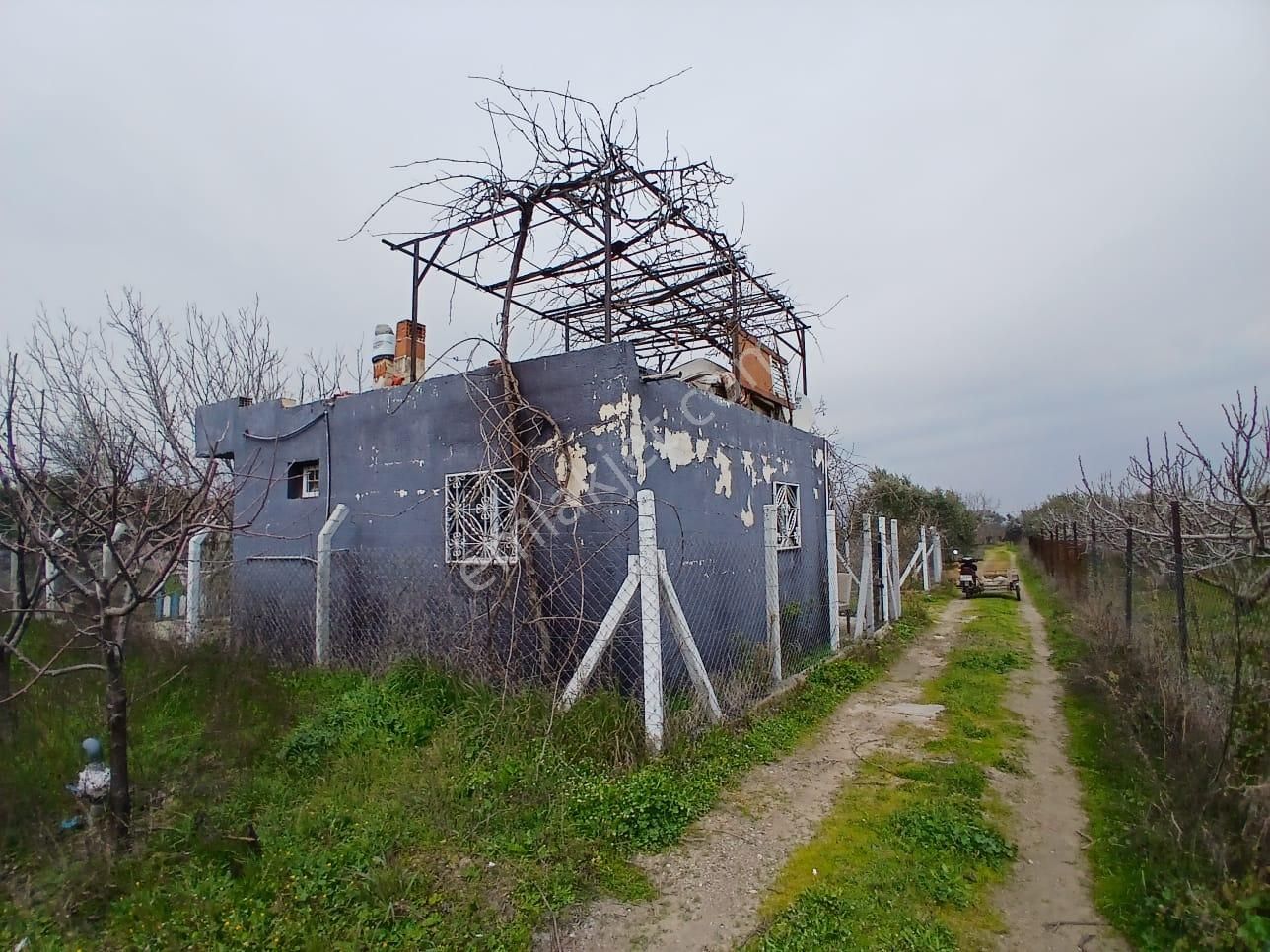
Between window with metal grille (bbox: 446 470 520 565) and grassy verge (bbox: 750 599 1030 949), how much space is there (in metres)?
3.22

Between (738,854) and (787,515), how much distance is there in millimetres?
5190

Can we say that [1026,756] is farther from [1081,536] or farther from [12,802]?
[1081,536]

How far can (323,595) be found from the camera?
22.0ft

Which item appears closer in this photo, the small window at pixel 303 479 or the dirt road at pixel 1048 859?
the dirt road at pixel 1048 859

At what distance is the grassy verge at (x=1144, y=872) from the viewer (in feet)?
7.49

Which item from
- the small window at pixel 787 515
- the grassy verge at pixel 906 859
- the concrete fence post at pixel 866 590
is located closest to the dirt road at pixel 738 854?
the grassy verge at pixel 906 859

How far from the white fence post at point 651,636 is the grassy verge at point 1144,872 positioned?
247cm

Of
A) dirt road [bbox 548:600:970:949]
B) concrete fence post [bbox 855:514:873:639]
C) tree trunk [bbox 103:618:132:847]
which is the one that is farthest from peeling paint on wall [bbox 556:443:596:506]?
concrete fence post [bbox 855:514:873:639]

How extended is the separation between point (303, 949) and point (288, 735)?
2246 millimetres

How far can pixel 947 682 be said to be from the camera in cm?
705

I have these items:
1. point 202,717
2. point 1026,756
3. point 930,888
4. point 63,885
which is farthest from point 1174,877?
point 202,717

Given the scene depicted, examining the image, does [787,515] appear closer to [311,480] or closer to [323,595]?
[323,595]

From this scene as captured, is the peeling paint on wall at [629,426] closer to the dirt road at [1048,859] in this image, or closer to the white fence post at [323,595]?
the white fence post at [323,595]

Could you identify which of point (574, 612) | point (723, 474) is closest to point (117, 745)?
point (574, 612)
